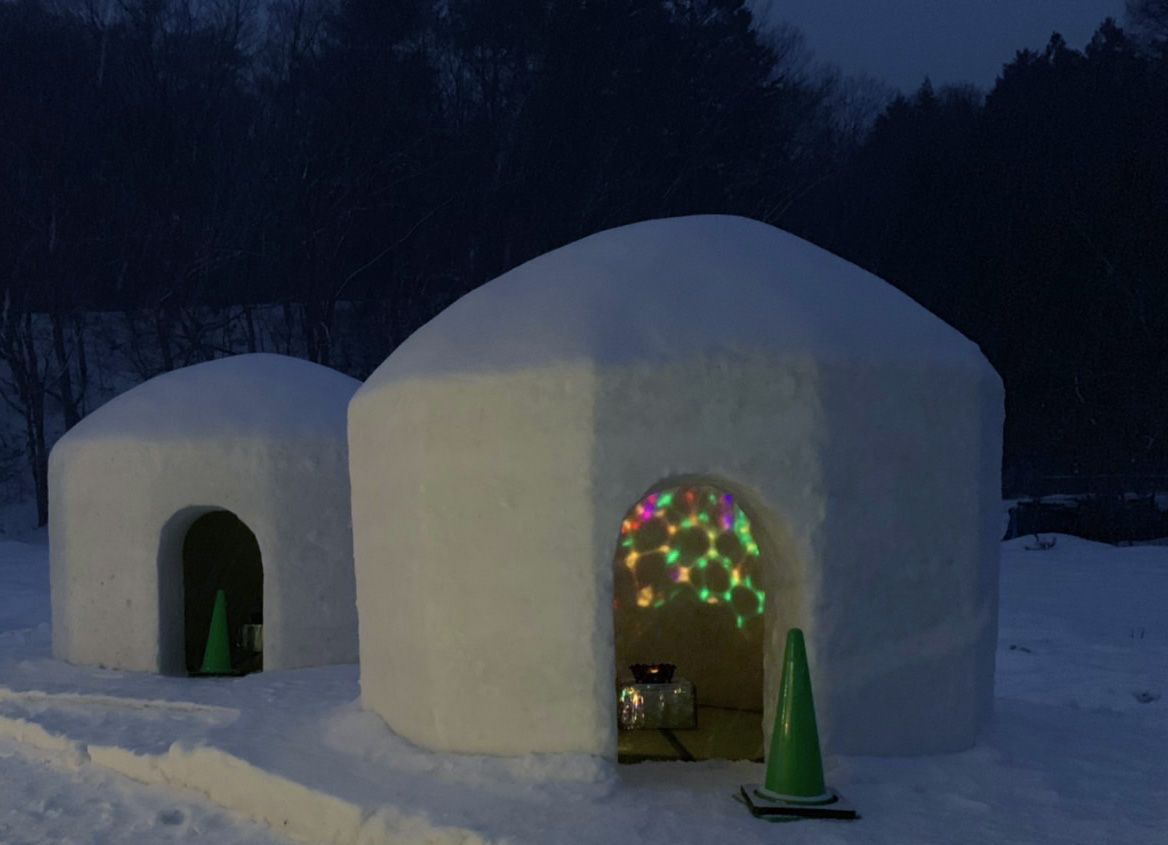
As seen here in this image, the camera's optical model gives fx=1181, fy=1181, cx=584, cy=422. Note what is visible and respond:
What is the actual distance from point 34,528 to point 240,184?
9339 millimetres

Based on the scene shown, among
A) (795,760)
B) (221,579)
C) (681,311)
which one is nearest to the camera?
(795,760)

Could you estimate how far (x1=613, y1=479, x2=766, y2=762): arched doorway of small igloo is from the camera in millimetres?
8836

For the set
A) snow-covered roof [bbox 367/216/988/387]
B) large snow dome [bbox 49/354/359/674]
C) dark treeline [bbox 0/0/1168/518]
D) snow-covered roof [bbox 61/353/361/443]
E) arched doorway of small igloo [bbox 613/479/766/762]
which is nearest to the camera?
snow-covered roof [bbox 367/216/988/387]

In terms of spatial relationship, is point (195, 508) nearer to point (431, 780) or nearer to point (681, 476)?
point (431, 780)

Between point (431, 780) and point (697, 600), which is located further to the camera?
point (697, 600)

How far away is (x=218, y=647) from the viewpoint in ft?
34.7

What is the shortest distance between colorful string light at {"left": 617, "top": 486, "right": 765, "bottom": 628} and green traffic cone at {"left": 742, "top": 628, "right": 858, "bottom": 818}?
2924 millimetres

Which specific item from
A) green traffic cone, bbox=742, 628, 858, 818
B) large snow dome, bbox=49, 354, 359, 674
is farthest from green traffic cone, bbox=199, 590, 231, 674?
green traffic cone, bbox=742, 628, 858, 818

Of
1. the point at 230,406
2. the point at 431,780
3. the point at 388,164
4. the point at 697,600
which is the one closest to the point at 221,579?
the point at 230,406

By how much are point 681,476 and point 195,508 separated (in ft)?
19.8

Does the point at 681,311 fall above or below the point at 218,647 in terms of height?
above

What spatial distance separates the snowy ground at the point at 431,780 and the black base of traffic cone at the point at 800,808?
0.29 feet

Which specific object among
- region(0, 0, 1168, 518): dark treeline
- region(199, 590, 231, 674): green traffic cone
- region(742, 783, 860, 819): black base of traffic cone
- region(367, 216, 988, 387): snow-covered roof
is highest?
region(0, 0, 1168, 518): dark treeline

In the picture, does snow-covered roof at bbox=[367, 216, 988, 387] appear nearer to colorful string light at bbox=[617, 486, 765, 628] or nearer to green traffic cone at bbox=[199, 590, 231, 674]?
colorful string light at bbox=[617, 486, 765, 628]
